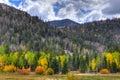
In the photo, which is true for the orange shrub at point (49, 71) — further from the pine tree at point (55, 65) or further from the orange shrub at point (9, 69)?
the orange shrub at point (9, 69)

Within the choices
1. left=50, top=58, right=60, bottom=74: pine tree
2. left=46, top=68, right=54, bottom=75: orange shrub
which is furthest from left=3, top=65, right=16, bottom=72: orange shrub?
left=46, top=68, right=54, bottom=75: orange shrub

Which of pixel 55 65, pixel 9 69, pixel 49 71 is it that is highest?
pixel 55 65

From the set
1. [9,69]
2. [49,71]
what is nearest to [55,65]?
[49,71]

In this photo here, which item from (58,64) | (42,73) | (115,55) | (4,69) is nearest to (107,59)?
(115,55)

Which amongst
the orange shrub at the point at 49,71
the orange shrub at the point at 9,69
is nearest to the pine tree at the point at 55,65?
the orange shrub at the point at 49,71

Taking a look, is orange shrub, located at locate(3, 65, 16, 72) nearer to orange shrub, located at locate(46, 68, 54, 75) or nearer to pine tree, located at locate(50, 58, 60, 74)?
pine tree, located at locate(50, 58, 60, 74)

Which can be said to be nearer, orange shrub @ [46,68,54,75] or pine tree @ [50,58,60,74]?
orange shrub @ [46,68,54,75]

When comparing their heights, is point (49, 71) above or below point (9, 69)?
below

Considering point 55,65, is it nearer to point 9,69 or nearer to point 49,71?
point 49,71

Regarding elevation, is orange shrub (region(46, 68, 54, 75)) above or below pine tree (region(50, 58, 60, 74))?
below

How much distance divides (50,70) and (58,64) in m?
14.5

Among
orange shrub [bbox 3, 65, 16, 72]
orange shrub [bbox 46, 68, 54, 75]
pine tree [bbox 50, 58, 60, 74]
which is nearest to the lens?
orange shrub [bbox 46, 68, 54, 75]

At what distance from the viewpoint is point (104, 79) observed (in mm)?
127188

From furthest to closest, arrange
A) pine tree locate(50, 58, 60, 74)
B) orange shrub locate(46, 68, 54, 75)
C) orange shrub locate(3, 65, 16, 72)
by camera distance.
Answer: orange shrub locate(3, 65, 16, 72) < pine tree locate(50, 58, 60, 74) < orange shrub locate(46, 68, 54, 75)
